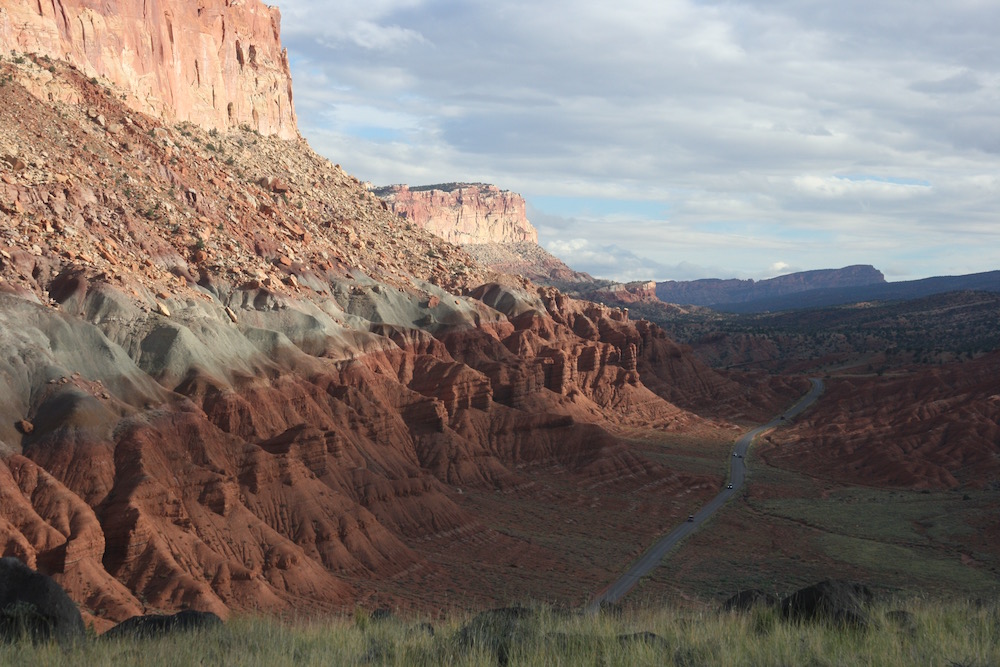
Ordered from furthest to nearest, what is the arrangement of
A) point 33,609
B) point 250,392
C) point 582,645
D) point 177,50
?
point 177,50 → point 250,392 → point 33,609 → point 582,645

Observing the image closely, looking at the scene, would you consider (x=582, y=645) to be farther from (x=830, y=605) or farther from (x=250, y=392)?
(x=250, y=392)

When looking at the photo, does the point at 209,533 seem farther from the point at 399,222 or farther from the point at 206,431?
the point at 399,222

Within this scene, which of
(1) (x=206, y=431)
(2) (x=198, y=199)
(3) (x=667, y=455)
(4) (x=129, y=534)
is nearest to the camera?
(4) (x=129, y=534)

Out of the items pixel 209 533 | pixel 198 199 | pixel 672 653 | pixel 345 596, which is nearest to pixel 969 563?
pixel 345 596

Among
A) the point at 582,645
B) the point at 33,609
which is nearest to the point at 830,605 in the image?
the point at 582,645

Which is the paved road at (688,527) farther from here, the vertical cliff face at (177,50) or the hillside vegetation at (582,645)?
the vertical cliff face at (177,50)

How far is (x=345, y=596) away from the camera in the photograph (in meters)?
48.5

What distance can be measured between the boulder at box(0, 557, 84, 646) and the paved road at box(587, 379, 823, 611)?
11.3 meters

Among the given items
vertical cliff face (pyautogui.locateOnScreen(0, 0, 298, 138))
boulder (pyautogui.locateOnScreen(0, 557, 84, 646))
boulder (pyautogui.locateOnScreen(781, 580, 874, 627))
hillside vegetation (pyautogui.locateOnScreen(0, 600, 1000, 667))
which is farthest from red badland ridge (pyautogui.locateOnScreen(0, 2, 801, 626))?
boulder (pyautogui.locateOnScreen(781, 580, 874, 627))

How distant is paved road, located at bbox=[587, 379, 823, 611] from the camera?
2229 inches

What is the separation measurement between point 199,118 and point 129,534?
87.4m

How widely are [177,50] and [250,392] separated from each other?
65.8 meters

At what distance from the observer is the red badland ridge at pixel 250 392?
4669cm

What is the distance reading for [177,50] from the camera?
4592 inches
